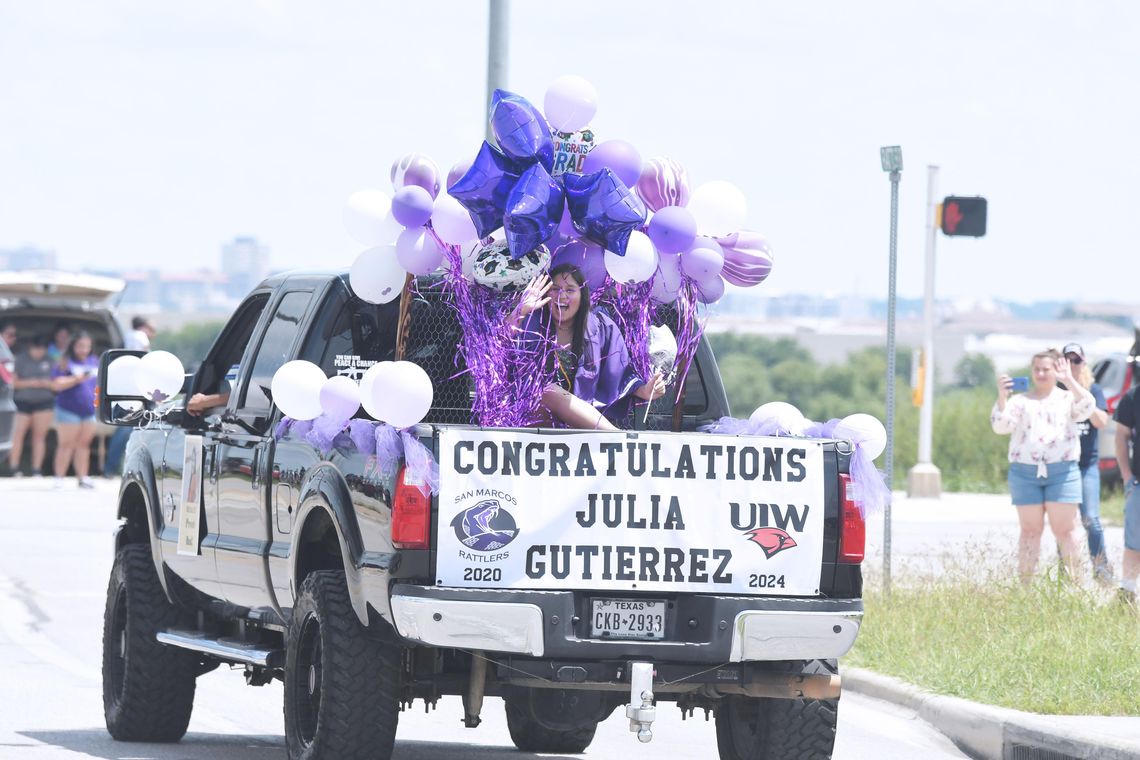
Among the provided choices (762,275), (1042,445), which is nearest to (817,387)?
(1042,445)

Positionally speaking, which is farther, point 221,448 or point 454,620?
point 221,448

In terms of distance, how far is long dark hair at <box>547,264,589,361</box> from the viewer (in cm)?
822

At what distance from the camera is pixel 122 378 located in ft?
30.9

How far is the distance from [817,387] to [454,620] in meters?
84.2

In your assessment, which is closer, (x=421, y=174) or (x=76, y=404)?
(x=421, y=174)

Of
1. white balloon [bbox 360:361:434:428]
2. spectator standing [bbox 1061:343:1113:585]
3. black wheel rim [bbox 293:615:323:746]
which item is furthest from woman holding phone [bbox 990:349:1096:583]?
white balloon [bbox 360:361:434:428]

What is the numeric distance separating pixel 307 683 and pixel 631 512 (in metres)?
1.41

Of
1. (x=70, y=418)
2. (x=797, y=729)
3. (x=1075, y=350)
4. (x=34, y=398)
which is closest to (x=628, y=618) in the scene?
(x=797, y=729)

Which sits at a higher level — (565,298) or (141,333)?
(565,298)

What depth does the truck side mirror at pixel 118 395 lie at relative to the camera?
371 inches

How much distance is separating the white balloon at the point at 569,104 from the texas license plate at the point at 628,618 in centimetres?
224

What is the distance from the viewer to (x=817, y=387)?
9044cm

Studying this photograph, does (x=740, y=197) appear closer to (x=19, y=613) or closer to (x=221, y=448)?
(x=221, y=448)

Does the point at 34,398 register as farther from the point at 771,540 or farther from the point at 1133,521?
the point at 771,540
